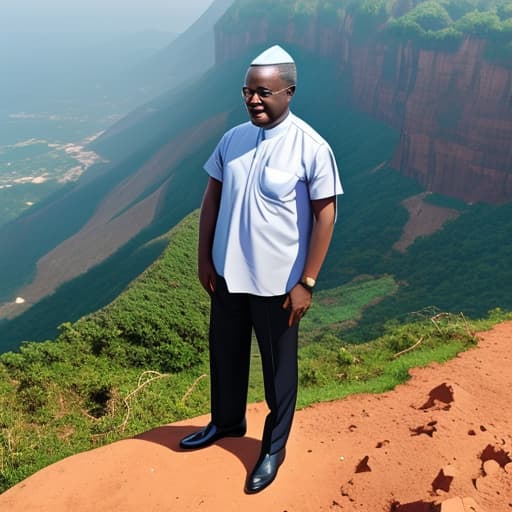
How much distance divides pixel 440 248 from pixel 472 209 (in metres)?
4.30

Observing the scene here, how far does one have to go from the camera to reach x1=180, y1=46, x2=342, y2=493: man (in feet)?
10.6

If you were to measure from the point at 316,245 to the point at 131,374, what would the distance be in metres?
6.75

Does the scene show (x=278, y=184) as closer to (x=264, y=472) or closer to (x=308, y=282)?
(x=308, y=282)

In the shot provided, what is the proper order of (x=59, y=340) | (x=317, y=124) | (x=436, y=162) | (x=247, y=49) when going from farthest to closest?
(x=247, y=49)
(x=317, y=124)
(x=436, y=162)
(x=59, y=340)

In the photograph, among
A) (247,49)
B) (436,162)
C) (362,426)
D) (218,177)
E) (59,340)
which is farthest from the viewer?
(247,49)

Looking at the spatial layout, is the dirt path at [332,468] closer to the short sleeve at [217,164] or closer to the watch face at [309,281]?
the watch face at [309,281]

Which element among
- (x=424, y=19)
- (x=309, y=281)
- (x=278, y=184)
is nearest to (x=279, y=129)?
(x=278, y=184)

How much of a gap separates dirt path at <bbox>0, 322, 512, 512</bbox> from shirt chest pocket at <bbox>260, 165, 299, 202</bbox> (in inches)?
81.8

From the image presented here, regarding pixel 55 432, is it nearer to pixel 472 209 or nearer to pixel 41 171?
pixel 472 209

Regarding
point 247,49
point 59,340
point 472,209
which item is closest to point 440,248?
point 472,209

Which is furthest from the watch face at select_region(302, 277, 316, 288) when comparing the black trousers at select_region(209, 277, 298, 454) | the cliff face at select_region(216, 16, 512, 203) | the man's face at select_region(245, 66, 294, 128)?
the cliff face at select_region(216, 16, 512, 203)

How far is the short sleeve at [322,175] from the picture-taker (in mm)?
3213

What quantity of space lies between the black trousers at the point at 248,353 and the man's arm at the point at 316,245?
10cm

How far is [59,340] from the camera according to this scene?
1020 cm
